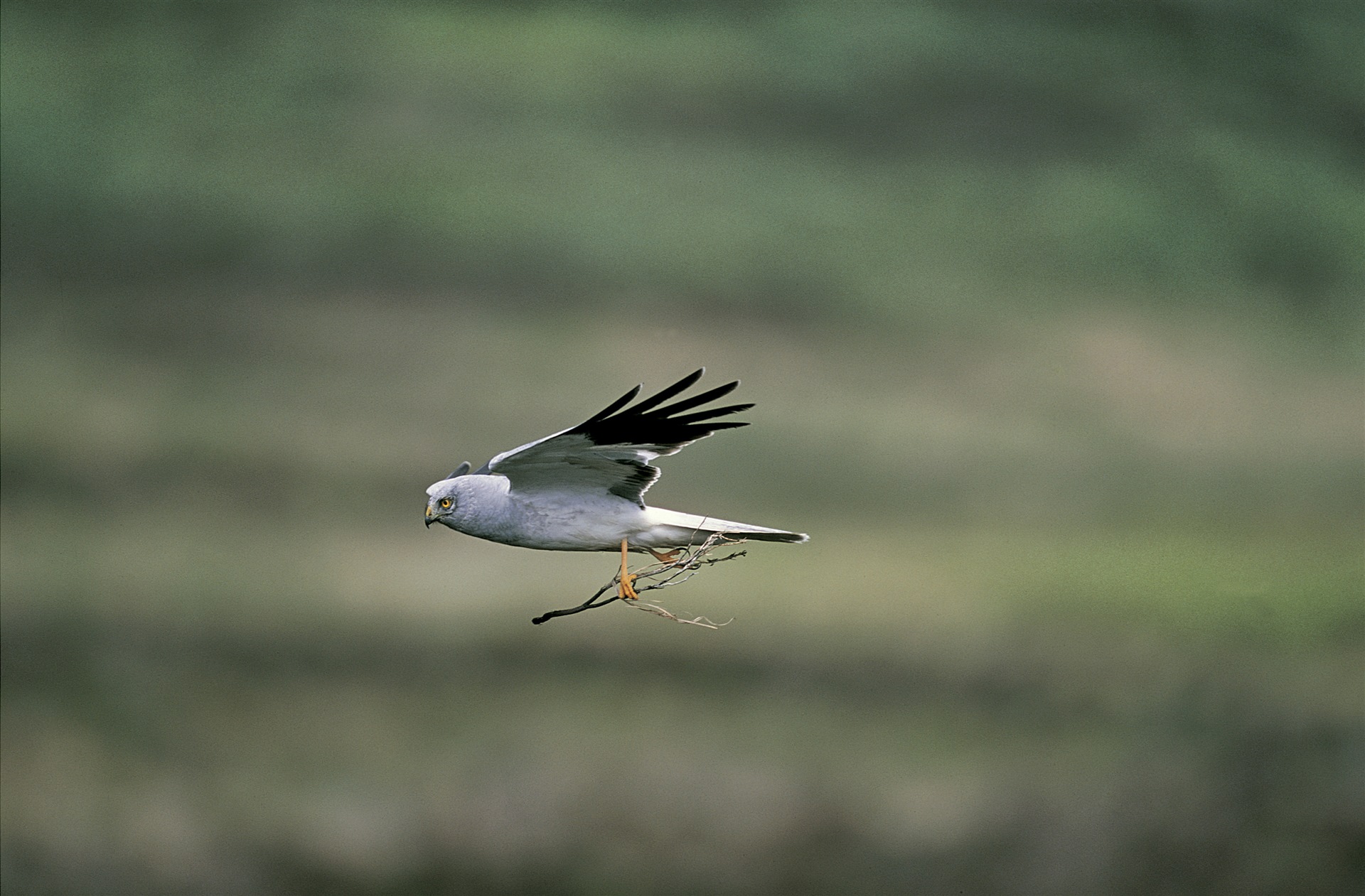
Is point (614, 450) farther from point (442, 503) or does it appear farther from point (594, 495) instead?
point (442, 503)

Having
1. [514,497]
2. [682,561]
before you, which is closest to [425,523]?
[514,497]

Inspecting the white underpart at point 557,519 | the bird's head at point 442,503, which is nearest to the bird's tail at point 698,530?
the white underpart at point 557,519

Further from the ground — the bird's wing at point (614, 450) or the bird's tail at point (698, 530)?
Result: the bird's wing at point (614, 450)

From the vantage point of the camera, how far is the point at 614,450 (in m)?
4.35

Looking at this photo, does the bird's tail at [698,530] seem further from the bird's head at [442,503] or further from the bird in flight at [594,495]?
the bird's head at [442,503]

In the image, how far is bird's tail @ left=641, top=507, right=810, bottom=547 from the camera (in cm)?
428

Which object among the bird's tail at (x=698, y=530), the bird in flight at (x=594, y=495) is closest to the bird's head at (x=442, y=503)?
the bird in flight at (x=594, y=495)

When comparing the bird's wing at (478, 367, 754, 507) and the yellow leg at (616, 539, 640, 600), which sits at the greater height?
the bird's wing at (478, 367, 754, 507)

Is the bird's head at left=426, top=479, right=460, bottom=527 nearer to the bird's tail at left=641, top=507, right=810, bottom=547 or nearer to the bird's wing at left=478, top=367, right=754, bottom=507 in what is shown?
the bird's wing at left=478, top=367, right=754, bottom=507

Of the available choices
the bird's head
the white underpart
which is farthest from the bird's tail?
the bird's head

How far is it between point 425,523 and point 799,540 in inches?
55.3

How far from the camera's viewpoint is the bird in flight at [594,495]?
170 inches

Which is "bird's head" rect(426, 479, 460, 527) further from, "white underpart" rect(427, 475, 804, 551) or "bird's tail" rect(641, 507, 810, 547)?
"bird's tail" rect(641, 507, 810, 547)

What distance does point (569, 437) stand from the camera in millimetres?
4223
